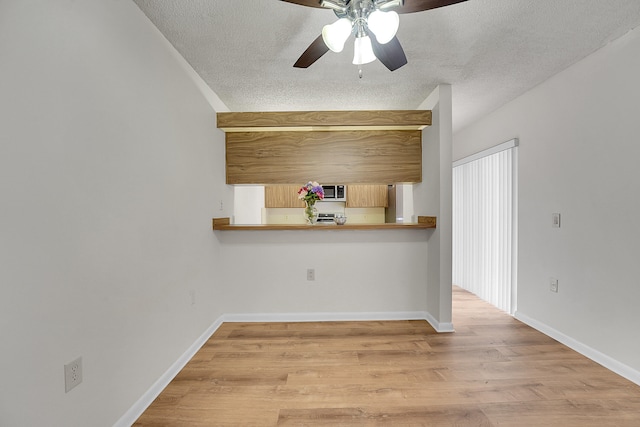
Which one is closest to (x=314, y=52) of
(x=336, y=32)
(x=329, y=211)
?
(x=336, y=32)

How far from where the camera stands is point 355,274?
3131 mm

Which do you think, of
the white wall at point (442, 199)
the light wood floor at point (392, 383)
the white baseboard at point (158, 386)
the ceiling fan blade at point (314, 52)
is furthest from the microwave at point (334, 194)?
the ceiling fan blade at point (314, 52)

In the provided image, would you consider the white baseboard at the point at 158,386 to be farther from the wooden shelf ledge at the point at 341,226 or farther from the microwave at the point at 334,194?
the microwave at the point at 334,194

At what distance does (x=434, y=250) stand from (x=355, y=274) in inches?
33.0

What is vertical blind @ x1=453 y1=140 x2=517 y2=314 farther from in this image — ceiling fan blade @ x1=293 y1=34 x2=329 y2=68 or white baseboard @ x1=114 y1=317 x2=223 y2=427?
white baseboard @ x1=114 y1=317 x2=223 y2=427

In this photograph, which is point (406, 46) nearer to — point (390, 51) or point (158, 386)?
point (390, 51)

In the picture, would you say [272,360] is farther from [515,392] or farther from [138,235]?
[515,392]

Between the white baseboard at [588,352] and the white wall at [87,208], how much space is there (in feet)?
10.2

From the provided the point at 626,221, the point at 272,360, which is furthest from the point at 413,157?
the point at 272,360

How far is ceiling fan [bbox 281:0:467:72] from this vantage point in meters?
1.34

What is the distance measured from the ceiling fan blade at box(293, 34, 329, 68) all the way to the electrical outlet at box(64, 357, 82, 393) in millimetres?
1881

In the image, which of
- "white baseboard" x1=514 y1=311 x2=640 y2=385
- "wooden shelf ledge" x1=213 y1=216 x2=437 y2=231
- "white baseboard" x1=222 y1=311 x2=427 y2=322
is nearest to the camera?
"white baseboard" x1=514 y1=311 x2=640 y2=385

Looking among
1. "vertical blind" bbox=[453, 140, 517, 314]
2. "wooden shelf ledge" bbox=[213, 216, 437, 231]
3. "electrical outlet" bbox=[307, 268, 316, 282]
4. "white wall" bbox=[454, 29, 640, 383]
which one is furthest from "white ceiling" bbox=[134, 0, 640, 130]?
"electrical outlet" bbox=[307, 268, 316, 282]

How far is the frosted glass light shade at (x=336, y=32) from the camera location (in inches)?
57.1
